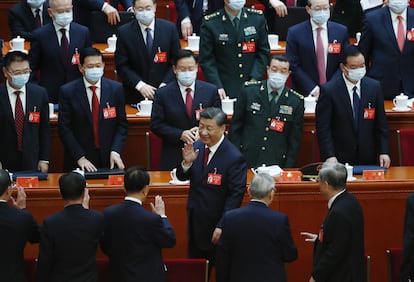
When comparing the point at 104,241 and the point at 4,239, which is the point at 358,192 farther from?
the point at 4,239

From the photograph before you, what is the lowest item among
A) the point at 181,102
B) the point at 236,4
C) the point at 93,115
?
the point at 93,115

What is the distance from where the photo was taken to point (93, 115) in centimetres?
771

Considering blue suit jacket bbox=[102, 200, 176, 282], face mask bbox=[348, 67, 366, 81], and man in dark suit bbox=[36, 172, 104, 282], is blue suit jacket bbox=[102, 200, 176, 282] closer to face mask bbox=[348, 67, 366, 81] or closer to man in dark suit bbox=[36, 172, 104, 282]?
man in dark suit bbox=[36, 172, 104, 282]

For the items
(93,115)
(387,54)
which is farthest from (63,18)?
(387,54)

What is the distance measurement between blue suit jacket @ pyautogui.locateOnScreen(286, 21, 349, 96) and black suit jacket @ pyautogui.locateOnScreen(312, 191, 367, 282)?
8.56ft

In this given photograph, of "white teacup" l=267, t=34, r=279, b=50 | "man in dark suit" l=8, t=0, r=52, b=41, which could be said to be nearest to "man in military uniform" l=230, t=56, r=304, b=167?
"white teacup" l=267, t=34, r=279, b=50

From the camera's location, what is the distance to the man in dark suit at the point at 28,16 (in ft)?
30.7

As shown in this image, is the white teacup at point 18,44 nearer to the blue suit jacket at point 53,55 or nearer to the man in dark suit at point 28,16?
the man in dark suit at point 28,16

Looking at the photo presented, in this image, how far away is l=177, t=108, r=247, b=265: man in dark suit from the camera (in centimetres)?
654

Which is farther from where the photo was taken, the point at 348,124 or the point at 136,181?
the point at 348,124

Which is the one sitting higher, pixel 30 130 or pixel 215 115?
pixel 215 115

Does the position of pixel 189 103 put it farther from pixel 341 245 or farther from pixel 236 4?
pixel 341 245

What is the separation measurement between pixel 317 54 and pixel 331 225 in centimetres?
287

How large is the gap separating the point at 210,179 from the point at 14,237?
127 cm
